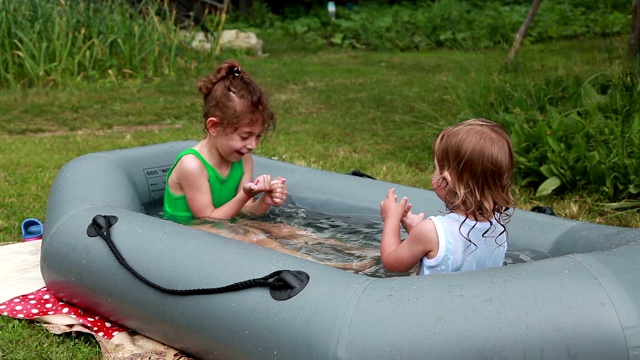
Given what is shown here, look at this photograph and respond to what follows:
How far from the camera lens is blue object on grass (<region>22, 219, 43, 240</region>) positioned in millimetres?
4496

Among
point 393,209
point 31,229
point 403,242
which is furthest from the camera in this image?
point 31,229

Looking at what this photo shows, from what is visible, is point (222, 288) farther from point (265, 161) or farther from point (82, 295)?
point (265, 161)

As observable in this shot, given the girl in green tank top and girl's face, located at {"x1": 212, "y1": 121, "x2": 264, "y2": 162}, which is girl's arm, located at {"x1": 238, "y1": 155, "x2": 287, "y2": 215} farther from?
girl's face, located at {"x1": 212, "y1": 121, "x2": 264, "y2": 162}

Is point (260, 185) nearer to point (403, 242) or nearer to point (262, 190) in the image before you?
point (262, 190)

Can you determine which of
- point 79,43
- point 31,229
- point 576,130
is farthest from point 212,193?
point 79,43

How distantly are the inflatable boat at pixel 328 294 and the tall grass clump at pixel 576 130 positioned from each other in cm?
153

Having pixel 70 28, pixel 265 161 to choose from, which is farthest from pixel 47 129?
pixel 265 161

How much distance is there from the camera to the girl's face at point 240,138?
3.92 meters

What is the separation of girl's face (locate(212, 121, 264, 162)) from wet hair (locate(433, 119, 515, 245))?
117 cm

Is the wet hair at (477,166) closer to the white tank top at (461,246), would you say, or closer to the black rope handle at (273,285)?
the white tank top at (461,246)

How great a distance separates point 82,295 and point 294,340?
3.77ft

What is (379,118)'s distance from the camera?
7898 mm

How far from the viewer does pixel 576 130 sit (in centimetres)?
543

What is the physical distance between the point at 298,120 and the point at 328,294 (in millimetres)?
5277
